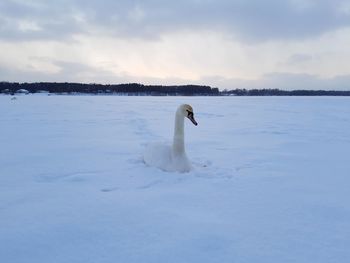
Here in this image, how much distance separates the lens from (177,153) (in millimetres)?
4605

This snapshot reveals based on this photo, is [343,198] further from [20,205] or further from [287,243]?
[20,205]

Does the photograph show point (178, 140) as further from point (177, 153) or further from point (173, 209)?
point (173, 209)

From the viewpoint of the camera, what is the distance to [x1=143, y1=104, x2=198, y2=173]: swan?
178 inches

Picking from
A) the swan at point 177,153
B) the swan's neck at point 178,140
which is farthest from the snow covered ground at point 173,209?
the swan's neck at point 178,140

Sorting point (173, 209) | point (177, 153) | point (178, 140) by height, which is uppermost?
point (178, 140)

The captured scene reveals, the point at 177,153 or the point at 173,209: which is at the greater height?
the point at 177,153

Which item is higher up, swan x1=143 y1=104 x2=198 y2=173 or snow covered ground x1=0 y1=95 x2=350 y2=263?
swan x1=143 y1=104 x2=198 y2=173

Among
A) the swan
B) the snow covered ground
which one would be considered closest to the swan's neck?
the swan

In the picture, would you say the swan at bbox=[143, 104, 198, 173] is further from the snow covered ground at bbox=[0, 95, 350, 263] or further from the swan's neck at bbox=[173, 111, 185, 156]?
the snow covered ground at bbox=[0, 95, 350, 263]

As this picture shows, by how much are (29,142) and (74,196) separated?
14.9 feet

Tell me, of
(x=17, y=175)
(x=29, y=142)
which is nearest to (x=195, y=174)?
(x=17, y=175)

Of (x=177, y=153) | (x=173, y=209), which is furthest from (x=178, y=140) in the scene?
(x=173, y=209)

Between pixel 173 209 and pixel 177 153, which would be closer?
pixel 173 209

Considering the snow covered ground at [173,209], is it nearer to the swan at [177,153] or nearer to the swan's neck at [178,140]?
the swan at [177,153]
